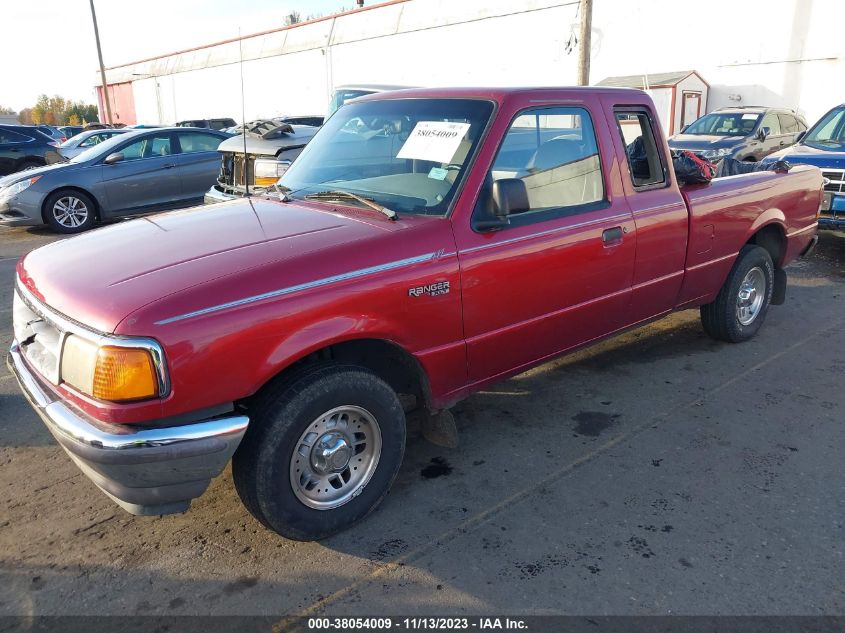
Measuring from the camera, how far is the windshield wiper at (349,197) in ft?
10.4

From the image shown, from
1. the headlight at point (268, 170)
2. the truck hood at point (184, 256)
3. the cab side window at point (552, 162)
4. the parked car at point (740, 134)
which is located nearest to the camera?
the truck hood at point (184, 256)

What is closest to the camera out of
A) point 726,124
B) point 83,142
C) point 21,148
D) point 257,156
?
point 257,156

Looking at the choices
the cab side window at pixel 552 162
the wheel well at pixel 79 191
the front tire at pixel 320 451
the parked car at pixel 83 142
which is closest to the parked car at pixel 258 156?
the wheel well at pixel 79 191

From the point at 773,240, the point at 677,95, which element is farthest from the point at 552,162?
the point at 677,95

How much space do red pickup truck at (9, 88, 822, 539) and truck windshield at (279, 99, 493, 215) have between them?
1cm

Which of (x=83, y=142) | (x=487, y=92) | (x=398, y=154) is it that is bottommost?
(x=83, y=142)

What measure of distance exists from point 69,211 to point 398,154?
28.9 feet

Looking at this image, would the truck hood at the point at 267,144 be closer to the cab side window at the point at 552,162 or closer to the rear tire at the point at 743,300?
the cab side window at the point at 552,162

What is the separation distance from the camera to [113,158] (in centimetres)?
1067

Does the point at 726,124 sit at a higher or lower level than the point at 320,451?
higher

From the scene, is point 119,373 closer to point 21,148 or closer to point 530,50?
point 21,148

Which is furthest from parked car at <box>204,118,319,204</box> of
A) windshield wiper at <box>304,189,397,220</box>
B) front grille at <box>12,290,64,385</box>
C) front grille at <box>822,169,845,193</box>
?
front grille at <box>822,169,845,193</box>

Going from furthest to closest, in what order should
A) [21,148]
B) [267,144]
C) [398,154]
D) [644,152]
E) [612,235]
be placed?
[21,148]
[267,144]
[644,152]
[612,235]
[398,154]

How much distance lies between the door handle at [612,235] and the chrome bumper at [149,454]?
2.28m
